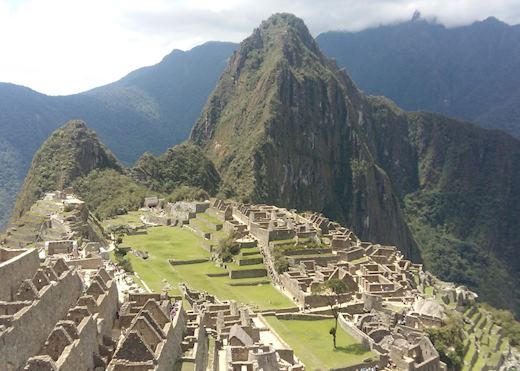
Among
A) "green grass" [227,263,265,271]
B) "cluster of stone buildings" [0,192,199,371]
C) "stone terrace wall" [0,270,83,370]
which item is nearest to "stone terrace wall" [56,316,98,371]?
"cluster of stone buildings" [0,192,199,371]

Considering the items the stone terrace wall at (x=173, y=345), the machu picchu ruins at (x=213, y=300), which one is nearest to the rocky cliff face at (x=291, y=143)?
the machu picchu ruins at (x=213, y=300)

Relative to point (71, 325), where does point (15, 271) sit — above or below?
above

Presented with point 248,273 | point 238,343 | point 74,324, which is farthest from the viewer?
point 248,273

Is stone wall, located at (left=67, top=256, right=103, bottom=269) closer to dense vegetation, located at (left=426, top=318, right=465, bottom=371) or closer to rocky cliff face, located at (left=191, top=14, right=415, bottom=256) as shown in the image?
dense vegetation, located at (left=426, top=318, right=465, bottom=371)

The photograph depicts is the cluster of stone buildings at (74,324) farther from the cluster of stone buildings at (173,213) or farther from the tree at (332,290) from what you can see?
the cluster of stone buildings at (173,213)

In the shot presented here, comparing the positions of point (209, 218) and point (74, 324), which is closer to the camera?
point (74, 324)

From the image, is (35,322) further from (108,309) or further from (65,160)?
(65,160)

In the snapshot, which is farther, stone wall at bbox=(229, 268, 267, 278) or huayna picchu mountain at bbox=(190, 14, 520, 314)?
huayna picchu mountain at bbox=(190, 14, 520, 314)

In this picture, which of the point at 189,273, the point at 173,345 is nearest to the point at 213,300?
the point at 189,273
